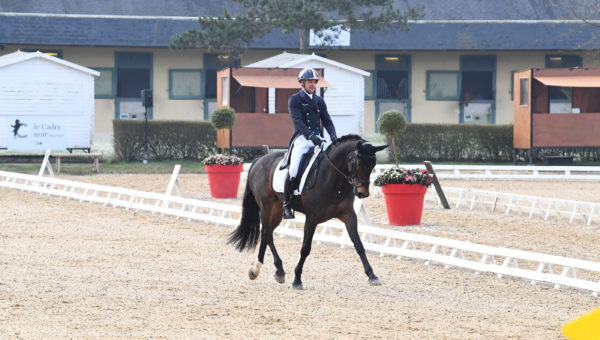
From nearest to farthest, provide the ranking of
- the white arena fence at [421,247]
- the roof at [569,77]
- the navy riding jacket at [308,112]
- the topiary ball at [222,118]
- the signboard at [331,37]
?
the white arena fence at [421,247]
the navy riding jacket at [308,112]
the topiary ball at [222,118]
the roof at [569,77]
the signboard at [331,37]

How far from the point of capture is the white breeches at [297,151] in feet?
35.7

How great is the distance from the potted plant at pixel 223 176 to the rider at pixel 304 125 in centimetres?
933

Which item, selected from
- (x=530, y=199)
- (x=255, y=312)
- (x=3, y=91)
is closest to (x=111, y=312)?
(x=255, y=312)

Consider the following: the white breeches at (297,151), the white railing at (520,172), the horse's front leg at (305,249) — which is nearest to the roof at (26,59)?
the white railing at (520,172)

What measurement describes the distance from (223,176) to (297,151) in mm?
9533

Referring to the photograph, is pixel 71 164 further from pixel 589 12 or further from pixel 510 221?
pixel 589 12

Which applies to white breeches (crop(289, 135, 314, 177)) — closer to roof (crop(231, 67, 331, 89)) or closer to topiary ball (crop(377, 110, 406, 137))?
topiary ball (crop(377, 110, 406, 137))

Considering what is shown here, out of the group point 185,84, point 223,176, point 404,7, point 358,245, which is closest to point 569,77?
point 404,7

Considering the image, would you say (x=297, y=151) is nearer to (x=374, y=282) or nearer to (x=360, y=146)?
(x=360, y=146)

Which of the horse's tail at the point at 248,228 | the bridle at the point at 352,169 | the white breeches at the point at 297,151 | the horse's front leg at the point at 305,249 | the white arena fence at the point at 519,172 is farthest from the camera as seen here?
the white arena fence at the point at 519,172

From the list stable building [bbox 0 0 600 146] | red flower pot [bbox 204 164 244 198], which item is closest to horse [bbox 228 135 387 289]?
red flower pot [bbox 204 164 244 198]

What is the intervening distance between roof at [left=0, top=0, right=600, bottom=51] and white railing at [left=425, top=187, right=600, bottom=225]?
59.7ft

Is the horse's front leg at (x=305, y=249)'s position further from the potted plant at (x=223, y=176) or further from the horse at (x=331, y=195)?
the potted plant at (x=223, y=176)

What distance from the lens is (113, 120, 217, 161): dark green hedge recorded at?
2991 cm
